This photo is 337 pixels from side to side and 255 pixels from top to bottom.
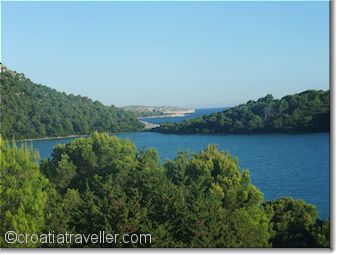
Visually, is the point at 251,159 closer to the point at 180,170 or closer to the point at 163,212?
the point at 180,170

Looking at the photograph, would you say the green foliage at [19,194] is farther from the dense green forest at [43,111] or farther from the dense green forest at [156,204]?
the dense green forest at [43,111]

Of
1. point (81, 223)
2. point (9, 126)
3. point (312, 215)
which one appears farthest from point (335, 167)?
point (9, 126)

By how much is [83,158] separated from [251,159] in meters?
2.75

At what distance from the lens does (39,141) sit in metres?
7.60

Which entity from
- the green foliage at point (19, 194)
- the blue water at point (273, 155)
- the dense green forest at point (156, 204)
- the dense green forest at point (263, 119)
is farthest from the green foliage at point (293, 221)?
the green foliage at point (19, 194)

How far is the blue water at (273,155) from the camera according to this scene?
6266mm

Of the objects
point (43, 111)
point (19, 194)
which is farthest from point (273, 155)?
point (19, 194)

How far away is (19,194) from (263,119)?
4261 millimetres

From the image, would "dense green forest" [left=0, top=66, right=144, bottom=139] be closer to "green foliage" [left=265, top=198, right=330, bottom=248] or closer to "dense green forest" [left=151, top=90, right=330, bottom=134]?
"dense green forest" [left=151, top=90, right=330, bottom=134]

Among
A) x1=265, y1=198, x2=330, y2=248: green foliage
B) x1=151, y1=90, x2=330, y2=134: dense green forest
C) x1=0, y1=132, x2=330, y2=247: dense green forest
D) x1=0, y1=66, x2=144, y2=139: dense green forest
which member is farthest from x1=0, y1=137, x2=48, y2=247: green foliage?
x1=265, y1=198, x2=330, y2=248: green foliage

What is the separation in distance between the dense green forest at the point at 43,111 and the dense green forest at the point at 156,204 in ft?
1.65

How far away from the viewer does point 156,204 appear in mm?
5262

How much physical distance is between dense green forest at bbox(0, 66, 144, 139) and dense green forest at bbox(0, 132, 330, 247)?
1.65ft

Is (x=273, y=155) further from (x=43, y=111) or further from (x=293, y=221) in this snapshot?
(x=43, y=111)
